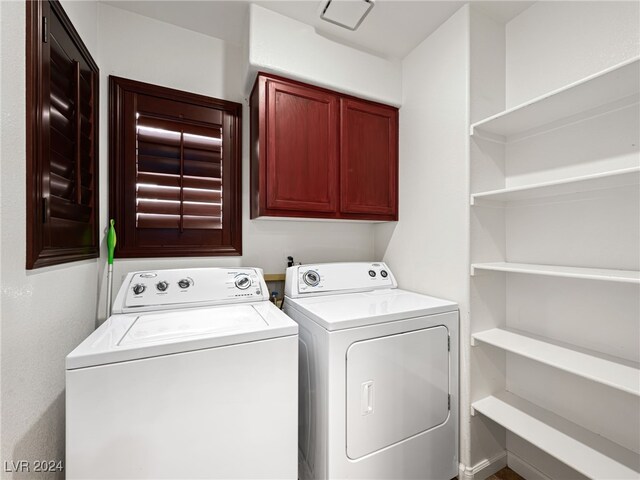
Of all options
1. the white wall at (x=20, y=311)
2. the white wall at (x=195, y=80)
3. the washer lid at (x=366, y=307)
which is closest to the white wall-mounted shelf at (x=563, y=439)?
the washer lid at (x=366, y=307)

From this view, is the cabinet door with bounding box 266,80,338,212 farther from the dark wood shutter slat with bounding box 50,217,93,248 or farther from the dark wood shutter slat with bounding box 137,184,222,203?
the dark wood shutter slat with bounding box 50,217,93,248

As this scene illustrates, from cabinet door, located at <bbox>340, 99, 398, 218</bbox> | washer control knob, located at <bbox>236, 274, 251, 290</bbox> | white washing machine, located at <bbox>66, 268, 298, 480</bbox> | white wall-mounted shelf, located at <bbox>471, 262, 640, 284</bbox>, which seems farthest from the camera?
cabinet door, located at <bbox>340, 99, 398, 218</bbox>

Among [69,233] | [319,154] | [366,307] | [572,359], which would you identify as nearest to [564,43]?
[319,154]

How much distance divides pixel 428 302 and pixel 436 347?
25cm

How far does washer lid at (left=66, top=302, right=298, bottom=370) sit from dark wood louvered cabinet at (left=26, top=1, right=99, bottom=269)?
35 cm

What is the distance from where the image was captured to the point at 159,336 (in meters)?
1.09

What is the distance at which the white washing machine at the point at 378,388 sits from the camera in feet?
4.20

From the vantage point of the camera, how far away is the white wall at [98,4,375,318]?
Result: 1.67 metres

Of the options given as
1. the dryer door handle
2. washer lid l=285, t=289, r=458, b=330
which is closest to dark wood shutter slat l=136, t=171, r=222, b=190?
washer lid l=285, t=289, r=458, b=330

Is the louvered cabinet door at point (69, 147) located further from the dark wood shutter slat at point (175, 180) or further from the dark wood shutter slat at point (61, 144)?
the dark wood shutter slat at point (175, 180)

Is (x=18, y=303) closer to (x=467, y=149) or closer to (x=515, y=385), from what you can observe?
(x=467, y=149)

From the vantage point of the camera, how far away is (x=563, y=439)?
134cm

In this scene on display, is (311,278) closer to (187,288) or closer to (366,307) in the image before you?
(366,307)

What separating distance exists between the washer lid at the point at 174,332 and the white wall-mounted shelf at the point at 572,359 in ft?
3.76
